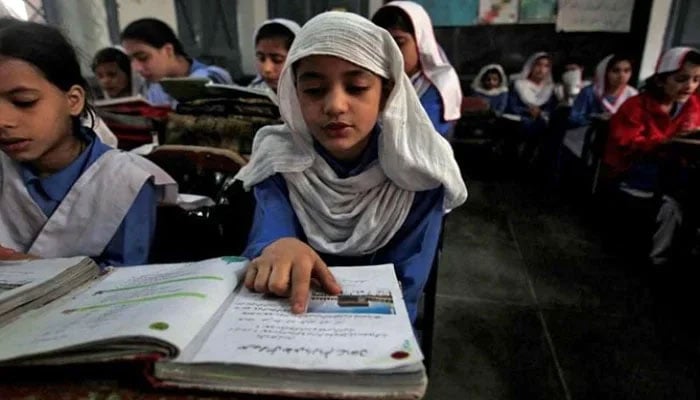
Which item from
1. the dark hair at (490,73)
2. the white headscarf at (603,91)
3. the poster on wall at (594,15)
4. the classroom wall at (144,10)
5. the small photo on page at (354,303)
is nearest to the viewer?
the small photo on page at (354,303)

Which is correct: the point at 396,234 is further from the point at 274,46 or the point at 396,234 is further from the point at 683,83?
the point at 683,83

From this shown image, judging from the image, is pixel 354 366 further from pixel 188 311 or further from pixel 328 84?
pixel 328 84

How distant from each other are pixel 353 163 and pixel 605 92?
12.9 ft

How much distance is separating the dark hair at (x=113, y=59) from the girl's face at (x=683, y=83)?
3058 mm

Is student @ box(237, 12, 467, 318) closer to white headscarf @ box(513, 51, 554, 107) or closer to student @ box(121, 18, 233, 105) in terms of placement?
student @ box(121, 18, 233, 105)

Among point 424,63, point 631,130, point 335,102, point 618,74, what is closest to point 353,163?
point 335,102

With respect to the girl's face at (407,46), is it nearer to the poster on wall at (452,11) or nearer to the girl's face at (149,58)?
the girl's face at (149,58)

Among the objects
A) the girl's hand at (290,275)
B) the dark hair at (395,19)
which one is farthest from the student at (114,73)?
the girl's hand at (290,275)

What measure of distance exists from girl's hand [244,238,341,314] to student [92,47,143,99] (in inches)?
92.5

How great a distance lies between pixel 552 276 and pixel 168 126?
1.89 metres

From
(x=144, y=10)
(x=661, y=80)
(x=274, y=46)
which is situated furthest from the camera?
(x=144, y=10)

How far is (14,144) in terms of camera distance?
88 cm

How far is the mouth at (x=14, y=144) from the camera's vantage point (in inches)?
34.5

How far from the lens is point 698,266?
2223 mm
